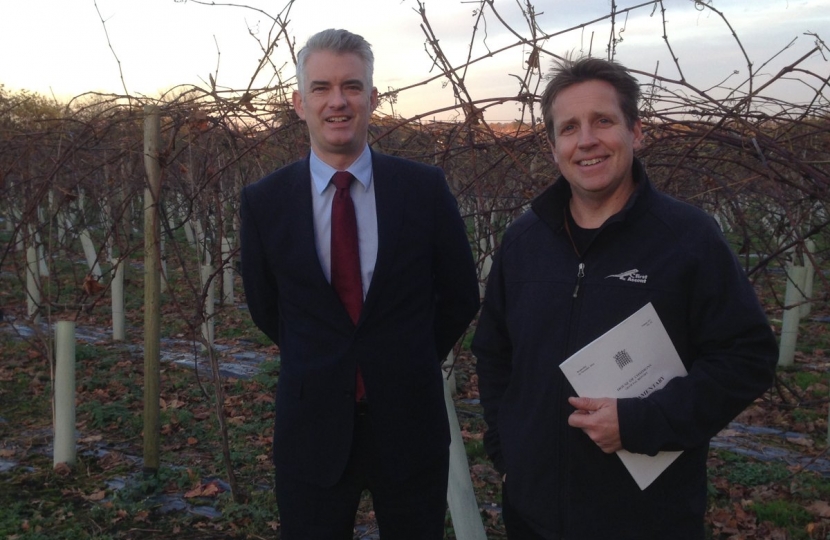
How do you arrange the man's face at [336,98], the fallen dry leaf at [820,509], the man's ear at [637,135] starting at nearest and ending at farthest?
1. the man's ear at [637,135]
2. the man's face at [336,98]
3. the fallen dry leaf at [820,509]

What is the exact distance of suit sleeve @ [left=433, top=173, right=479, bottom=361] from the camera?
90.0 inches

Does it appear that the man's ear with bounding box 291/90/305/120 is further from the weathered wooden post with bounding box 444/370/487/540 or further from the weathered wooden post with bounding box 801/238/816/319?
the weathered wooden post with bounding box 801/238/816/319

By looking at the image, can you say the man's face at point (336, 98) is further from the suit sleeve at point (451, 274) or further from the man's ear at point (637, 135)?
the man's ear at point (637, 135)

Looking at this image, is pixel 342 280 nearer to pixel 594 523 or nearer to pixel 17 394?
pixel 594 523

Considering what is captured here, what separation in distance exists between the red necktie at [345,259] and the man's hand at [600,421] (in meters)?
0.68

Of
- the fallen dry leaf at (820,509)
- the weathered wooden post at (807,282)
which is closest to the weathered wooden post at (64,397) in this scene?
the fallen dry leaf at (820,509)

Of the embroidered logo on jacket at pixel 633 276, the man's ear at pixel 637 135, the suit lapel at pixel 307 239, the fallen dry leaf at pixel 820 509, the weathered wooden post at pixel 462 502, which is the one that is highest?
the man's ear at pixel 637 135

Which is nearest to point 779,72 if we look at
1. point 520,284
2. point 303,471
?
point 520,284

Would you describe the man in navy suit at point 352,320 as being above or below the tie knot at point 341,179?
below

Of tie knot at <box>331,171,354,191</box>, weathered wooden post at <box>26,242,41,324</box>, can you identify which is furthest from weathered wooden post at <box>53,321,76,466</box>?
tie knot at <box>331,171,354,191</box>

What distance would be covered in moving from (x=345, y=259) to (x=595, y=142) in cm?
78

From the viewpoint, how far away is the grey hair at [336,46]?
6.89 feet

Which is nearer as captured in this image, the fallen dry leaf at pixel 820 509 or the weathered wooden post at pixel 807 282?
the fallen dry leaf at pixel 820 509

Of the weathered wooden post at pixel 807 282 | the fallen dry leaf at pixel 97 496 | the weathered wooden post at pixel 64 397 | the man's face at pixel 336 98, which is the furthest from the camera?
the weathered wooden post at pixel 807 282
